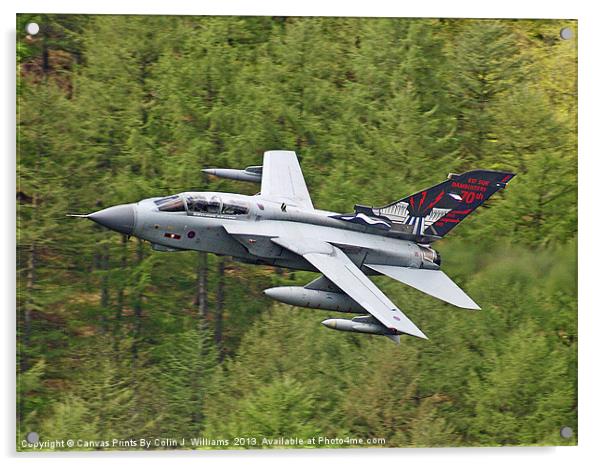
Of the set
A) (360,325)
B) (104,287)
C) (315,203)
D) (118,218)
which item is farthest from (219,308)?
(360,325)

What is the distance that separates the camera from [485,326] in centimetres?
2631

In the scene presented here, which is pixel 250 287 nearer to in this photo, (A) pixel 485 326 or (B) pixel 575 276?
(A) pixel 485 326

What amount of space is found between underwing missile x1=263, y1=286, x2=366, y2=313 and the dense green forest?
2255 mm

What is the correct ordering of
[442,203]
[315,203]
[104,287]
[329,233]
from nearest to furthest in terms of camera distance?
[329,233] < [442,203] < [104,287] < [315,203]

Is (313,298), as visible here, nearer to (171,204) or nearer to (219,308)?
(171,204)

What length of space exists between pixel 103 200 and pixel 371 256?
605 cm

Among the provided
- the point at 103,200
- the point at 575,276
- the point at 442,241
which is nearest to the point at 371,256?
the point at 442,241

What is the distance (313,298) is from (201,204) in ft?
9.70

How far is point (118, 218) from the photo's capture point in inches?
957

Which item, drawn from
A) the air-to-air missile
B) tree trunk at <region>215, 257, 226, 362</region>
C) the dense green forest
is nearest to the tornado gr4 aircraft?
the air-to-air missile

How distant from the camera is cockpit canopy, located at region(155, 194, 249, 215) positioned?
24722 millimetres

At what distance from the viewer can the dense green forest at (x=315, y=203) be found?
963 inches

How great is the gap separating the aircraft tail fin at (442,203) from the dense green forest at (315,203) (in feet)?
2.55

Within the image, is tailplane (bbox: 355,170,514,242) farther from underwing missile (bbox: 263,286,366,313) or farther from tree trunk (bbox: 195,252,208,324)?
tree trunk (bbox: 195,252,208,324)
